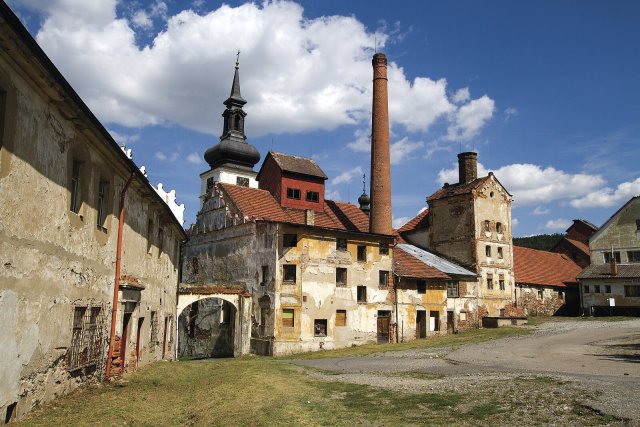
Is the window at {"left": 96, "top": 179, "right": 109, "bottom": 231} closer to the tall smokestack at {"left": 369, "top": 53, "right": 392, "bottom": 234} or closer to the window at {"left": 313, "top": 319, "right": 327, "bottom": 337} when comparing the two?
the window at {"left": 313, "top": 319, "right": 327, "bottom": 337}

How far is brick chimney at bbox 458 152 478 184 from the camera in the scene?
45.8 metres

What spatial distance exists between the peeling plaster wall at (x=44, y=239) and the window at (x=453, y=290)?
29.5 m

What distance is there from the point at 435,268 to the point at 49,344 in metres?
30.8

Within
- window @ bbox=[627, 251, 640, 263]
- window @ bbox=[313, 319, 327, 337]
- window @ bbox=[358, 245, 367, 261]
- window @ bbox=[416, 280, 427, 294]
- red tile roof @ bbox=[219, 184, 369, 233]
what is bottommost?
window @ bbox=[313, 319, 327, 337]

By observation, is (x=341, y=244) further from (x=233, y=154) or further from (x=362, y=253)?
(x=233, y=154)

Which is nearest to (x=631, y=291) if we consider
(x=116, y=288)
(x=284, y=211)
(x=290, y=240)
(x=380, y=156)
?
(x=380, y=156)

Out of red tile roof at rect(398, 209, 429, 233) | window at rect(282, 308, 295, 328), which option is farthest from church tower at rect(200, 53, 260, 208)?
window at rect(282, 308, 295, 328)

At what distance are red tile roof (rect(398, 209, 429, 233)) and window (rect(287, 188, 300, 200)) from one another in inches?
555

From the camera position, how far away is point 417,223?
48750mm

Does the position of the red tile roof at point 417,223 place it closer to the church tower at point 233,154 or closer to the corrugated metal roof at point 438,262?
the corrugated metal roof at point 438,262

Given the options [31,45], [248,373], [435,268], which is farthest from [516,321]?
[31,45]

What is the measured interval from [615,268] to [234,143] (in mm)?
38559

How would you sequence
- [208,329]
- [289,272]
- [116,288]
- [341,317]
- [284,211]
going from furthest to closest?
[284,211] < [208,329] < [341,317] < [289,272] < [116,288]

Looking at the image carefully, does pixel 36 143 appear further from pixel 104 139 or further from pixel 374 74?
pixel 374 74
